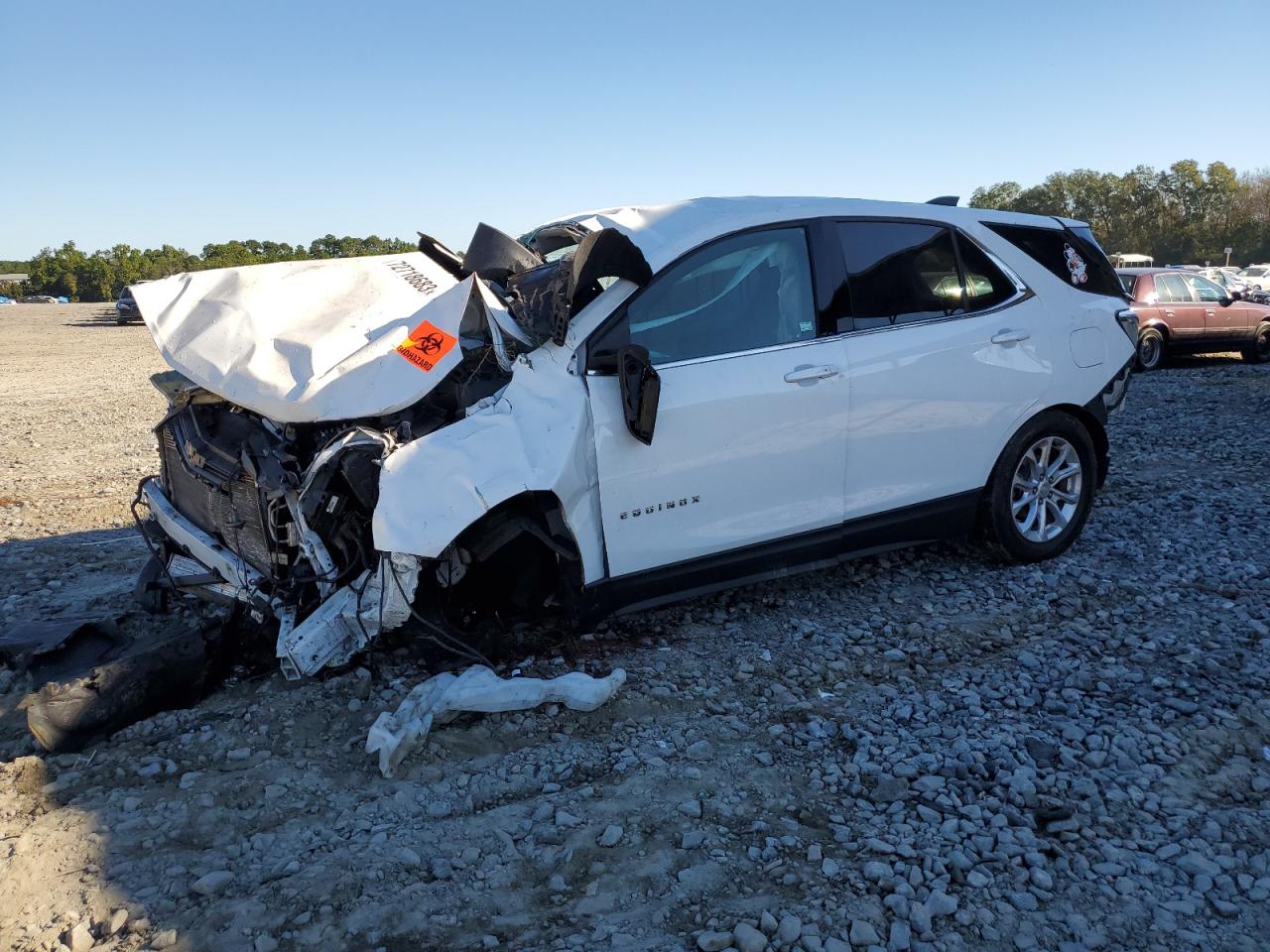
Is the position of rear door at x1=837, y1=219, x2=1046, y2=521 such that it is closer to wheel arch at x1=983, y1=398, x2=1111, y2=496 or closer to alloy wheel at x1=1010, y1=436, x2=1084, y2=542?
wheel arch at x1=983, y1=398, x2=1111, y2=496

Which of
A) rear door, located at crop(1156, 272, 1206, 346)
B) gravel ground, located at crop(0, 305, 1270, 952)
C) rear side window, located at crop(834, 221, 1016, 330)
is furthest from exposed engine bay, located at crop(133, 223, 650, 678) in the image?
rear door, located at crop(1156, 272, 1206, 346)

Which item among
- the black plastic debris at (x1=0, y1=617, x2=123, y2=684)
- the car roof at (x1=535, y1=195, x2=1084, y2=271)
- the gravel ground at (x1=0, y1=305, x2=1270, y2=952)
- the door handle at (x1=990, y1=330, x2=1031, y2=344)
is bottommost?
the gravel ground at (x1=0, y1=305, x2=1270, y2=952)

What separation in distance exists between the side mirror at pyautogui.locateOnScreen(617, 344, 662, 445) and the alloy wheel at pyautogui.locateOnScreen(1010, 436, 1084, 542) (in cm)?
229

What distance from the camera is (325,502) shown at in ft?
12.2

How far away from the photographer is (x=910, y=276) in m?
4.68

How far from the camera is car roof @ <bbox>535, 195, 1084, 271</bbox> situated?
418cm

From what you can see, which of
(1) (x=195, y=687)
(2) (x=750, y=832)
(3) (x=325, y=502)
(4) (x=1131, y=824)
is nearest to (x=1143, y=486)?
(4) (x=1131, y=824)

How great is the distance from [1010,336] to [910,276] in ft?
2.15

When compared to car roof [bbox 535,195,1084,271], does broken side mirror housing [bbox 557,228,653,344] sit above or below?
below

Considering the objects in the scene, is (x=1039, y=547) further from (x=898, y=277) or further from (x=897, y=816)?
(x=897, y=816)

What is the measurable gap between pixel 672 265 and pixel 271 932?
2.88 meters

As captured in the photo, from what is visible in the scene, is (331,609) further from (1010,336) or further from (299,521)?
(1010,336)

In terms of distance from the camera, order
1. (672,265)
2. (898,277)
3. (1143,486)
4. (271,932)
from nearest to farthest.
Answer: (271,932) → (672,265) → (898,277) → (1143,486)

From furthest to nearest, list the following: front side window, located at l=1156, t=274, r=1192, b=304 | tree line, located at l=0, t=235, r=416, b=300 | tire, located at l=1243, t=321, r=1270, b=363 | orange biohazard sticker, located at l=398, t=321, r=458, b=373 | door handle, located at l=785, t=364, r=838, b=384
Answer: tree line, located at l=0, t=235, r=416, b=300, tire, located at l=1243, t=321, r=1270, b=363, front side window, located at l=1156, t=274, r=1192, b=304, door handle, located at l=785, t=364, r=838, b=384, orange biohazard sticker, located at l=398, t=321, r=458, b=373
